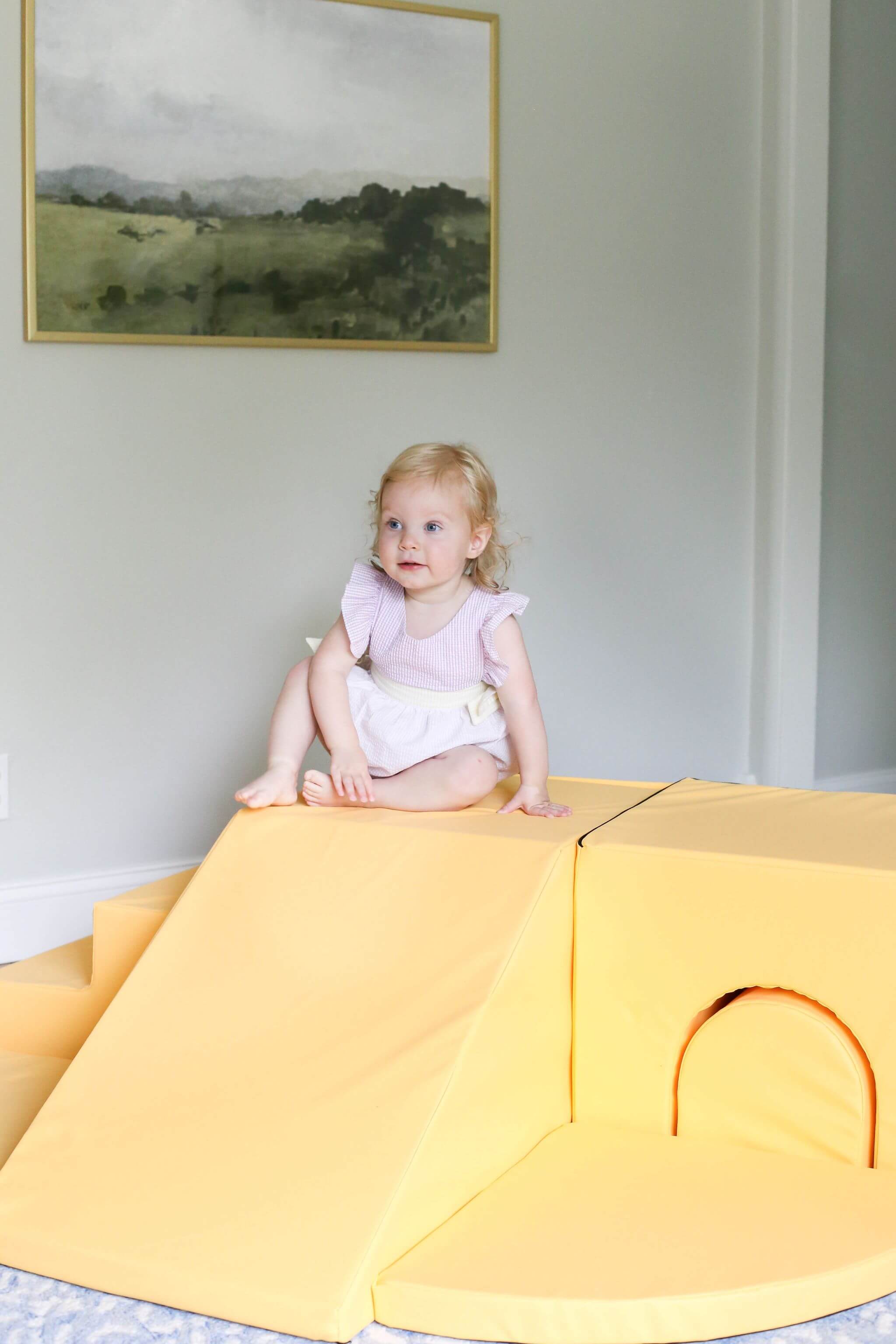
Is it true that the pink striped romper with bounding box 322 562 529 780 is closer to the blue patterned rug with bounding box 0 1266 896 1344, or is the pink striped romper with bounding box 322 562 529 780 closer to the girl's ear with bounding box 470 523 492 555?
the girl's ear with bounding box 470 523 492 555

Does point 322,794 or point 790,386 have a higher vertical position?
point 790,386

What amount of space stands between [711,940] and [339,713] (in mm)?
634

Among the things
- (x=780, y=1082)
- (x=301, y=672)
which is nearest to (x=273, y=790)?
(x=301, y=672)

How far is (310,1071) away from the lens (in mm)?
1408

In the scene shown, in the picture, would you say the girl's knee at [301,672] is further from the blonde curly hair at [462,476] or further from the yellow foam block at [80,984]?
the yellow foam block at [80,984]

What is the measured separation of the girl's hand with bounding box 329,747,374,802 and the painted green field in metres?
1.09

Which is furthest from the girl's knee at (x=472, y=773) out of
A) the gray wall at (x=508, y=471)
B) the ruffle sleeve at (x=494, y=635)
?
the gray wall at (x=508, y=471)

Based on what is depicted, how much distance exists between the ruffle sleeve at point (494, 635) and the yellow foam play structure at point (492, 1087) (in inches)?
9.5

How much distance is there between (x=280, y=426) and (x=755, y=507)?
1.24 m

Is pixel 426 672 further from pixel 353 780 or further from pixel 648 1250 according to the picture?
pixel 648 1250

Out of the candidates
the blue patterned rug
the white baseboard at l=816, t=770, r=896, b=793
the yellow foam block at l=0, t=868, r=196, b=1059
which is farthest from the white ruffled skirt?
the white baseboard at l=816, t=770, r=896, b=793

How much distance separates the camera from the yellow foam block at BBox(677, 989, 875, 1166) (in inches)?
56.1

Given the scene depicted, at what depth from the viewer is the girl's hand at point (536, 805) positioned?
174 centimetres

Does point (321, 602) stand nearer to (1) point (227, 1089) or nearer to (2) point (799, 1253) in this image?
(1) point (227, 1089)
